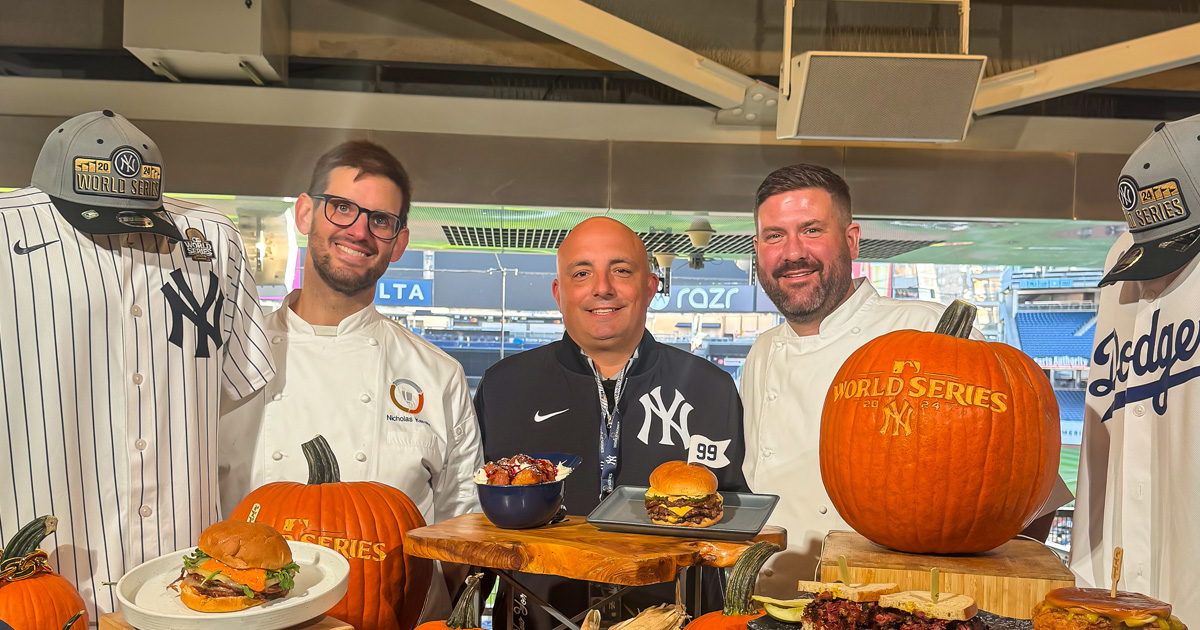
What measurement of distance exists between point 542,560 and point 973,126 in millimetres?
3340

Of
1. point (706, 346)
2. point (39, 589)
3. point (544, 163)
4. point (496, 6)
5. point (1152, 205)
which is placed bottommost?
point (39, 589)

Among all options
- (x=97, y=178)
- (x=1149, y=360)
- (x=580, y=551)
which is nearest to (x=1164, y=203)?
(x=1149, y=360)

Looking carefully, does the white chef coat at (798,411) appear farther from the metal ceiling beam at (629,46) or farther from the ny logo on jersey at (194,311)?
the ny logo on jersey at (194,311)

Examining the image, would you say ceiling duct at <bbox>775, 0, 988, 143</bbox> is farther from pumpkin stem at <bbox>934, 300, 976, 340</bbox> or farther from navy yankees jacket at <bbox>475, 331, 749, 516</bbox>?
pumpkin stem at <bbox>934, 300, 976, 340</bbox>

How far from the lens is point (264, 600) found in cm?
145

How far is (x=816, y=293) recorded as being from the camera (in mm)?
2996

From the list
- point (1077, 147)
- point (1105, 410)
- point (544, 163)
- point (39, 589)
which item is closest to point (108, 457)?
point (39, 589)

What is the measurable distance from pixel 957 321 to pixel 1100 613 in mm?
710

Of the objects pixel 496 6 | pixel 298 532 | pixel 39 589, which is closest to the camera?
pixel 39 589

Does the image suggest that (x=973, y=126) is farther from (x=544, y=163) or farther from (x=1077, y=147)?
(x=544, y=163)

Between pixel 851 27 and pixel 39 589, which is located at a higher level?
pixel 851 27

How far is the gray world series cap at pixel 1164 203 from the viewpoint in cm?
218

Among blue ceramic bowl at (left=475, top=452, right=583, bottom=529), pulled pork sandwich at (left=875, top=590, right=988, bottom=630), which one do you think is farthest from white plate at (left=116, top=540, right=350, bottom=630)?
pulled pork sandwich at (left=875, top=590, right=988, bottom=630)

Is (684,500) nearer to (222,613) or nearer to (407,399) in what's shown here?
(222,613)
